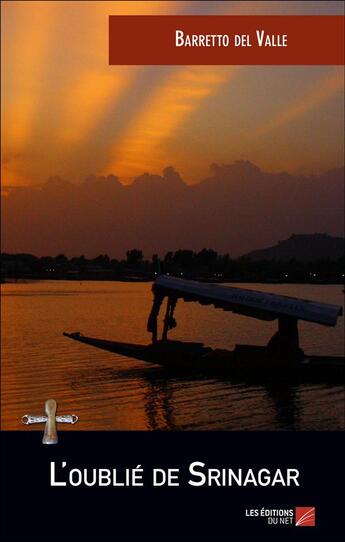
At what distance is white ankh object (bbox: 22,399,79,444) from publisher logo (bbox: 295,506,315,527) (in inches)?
146

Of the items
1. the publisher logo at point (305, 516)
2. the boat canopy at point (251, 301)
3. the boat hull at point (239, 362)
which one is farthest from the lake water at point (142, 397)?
the publisher logo at point (305, 516)

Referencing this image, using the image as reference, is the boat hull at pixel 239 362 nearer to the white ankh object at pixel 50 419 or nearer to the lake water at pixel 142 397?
the lake water at pixel 142 397

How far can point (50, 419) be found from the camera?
401 inches

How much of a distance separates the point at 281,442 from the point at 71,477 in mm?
4127

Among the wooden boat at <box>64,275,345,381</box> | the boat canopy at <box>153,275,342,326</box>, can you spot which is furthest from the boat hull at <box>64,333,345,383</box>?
the boat canopy at <box>153,275,342,326</box>

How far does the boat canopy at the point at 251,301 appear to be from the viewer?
24984mm

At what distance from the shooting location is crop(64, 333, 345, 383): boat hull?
2730 cm

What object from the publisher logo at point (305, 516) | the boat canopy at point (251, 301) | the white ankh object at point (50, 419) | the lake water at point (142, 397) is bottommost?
the lake water at point (142, 397)

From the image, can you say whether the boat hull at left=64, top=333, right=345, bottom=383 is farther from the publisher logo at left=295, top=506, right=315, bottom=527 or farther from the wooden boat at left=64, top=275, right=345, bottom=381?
the publisher logo at left=295, top=506, right=315, bottom=527

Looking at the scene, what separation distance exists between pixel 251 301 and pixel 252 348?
3.18 meters

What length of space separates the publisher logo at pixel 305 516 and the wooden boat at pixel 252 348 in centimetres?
1448

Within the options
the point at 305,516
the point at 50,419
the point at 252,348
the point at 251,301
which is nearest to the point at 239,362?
the point at 252,348

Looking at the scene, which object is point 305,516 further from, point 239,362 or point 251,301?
point 239,362

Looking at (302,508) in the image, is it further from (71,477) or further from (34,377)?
(34,377)
